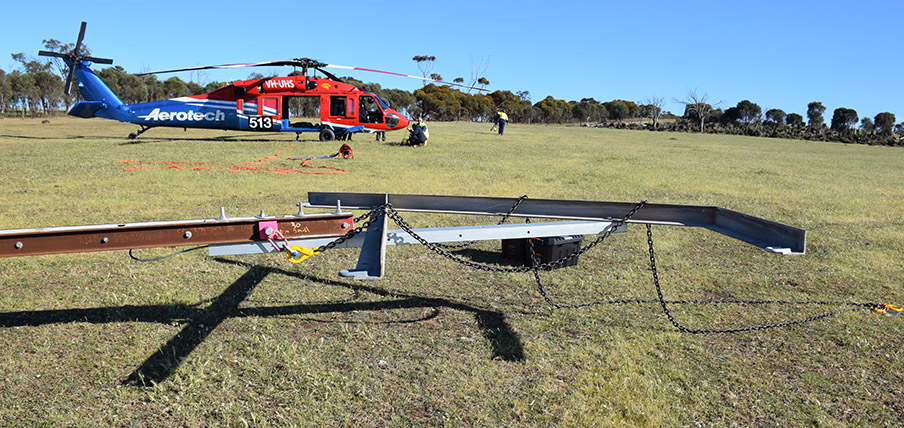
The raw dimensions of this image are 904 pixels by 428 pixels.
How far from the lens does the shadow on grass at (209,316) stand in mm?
4094

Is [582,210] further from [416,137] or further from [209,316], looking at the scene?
[416,137]

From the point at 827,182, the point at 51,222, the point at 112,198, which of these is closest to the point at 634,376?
the point at 51,222

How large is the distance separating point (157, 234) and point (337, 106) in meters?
20.4

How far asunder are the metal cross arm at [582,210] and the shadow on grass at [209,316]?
2.99 ft

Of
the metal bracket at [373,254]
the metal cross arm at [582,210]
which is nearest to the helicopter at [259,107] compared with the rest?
the metal cross arm at [582,210]

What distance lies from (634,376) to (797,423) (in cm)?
97

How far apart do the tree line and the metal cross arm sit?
53.2 m

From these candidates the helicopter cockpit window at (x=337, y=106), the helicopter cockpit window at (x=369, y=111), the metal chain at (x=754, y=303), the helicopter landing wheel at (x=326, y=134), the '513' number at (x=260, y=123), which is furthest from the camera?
the helicopter cockpit window at (x=369, y=111)

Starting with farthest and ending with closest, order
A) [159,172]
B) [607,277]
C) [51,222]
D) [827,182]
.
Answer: [827,182] → [159,172] → [51,222] → [607,277]

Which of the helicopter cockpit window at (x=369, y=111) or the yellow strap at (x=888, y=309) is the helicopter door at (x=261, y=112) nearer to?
the helicopter cockpit window at (x=369, y=111)

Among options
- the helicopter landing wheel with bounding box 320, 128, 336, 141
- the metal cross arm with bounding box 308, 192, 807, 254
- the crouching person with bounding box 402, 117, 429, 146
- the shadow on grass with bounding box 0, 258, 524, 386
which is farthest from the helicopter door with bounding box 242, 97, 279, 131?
the metal cross arm with bounding box 308, 192, 807, 254

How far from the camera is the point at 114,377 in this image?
12.3 ft

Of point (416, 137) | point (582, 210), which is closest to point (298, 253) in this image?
→ point (582, 210)

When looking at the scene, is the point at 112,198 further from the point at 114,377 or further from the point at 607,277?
the point at 607,277
